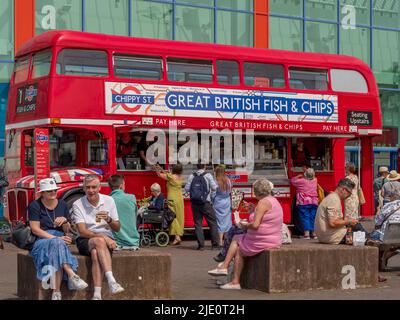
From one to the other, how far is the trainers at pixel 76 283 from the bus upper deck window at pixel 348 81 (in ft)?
43.7

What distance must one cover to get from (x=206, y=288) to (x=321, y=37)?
2143 cm

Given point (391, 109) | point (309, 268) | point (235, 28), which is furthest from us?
point (391, 109)

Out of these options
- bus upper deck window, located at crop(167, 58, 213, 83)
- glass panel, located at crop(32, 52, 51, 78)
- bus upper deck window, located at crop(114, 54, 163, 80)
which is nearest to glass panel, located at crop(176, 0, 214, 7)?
bus upper deck window, located at crop(167, 58, 213, 83)

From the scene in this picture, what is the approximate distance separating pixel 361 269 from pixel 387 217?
1.92 meters

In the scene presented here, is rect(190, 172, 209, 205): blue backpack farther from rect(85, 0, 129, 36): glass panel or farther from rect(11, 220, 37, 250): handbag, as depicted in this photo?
rect(85, 0, 129, 36): glass panel

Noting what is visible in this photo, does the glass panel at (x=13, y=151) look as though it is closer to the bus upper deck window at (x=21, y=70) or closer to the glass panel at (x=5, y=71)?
the bus upper deck window at (x=21, y=70)

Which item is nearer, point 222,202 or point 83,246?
point 83,246

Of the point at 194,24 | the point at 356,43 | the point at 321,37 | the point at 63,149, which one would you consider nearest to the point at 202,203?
the point at 63,149

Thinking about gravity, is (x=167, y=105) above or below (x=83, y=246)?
above

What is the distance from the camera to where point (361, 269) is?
12445 millimetres

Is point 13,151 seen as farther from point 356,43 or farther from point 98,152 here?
point 356,43

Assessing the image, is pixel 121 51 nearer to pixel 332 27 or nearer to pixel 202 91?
pixel 202 91

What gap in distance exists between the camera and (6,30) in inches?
1051
